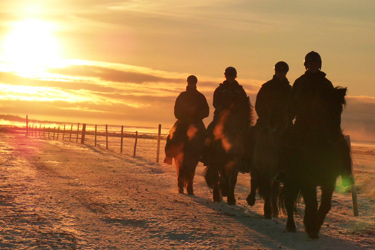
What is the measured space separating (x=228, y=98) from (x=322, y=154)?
363 centimetres

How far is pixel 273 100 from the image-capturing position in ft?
30.1

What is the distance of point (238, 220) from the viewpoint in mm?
9086

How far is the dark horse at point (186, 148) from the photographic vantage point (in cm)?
1250

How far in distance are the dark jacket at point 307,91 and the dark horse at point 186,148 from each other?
15.2 ft

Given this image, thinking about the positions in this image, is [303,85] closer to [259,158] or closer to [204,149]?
[259,158]

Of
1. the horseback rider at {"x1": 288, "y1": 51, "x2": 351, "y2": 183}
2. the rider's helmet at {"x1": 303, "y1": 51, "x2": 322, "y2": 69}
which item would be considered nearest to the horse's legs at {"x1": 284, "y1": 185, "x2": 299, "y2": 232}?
the horseback rider at {"x1": 288, "y1": 51, "x2": 351, "y2": 183}

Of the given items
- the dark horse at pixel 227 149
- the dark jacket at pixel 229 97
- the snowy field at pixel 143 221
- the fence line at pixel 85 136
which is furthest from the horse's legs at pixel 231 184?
the fence line at pixel 85 136

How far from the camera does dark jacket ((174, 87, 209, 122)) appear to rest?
12.6m

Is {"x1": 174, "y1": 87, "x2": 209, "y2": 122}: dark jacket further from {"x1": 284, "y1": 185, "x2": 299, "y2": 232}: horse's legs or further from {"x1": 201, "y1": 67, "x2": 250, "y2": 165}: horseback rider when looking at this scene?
{"x1": 284, "y1": 185, "x2": 299, "y2": 232}: horse's legs

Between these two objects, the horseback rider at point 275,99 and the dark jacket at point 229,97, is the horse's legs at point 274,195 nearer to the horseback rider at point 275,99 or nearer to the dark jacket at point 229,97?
the horseback rider at point 275,99

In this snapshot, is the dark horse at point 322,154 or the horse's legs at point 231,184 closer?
the dark horse at point 322,154

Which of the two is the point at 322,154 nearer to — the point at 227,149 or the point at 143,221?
the point at 143,221

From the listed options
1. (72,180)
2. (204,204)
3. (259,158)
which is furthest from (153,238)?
(72,180)

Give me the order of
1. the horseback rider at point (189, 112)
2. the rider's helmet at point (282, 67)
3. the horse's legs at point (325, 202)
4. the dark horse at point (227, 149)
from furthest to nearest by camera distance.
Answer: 1. the horseback rider at point (189, 112)
2. the dark horse at point (227, 149)
3. the rider's helmet at point (282, 67)
4. the horse's legs at point (325, 202)
